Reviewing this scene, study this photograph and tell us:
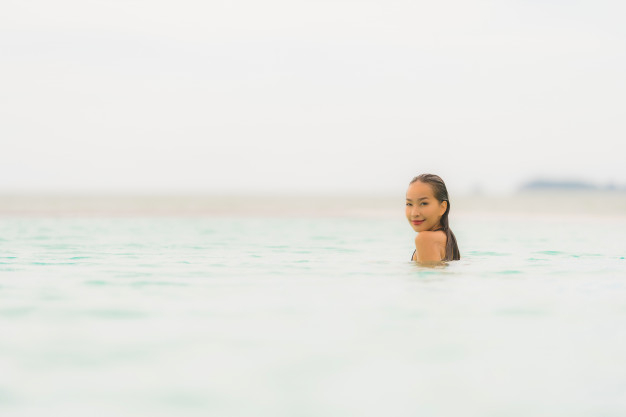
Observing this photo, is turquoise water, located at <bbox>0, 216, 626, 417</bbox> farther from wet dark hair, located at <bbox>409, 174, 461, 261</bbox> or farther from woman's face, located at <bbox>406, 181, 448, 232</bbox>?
woman's face, located at <bbox>406, 181, 448, 232</bbox>

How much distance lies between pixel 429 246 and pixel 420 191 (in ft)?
2.05

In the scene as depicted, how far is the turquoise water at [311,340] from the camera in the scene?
3041mm

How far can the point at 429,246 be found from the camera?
731 cm

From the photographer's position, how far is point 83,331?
428cm

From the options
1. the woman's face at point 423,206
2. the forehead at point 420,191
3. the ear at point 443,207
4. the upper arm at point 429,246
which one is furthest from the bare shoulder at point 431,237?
the forehead at point 420,191

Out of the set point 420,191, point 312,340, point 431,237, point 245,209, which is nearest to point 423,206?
point 420,191

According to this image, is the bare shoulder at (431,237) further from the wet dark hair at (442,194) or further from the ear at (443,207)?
the ear at (443,207)

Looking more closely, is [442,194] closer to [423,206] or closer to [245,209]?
[423,206]

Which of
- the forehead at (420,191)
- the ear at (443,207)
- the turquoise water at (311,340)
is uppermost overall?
the forehead at (420,191)

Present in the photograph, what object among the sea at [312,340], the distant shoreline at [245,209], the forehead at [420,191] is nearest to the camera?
the sea at [312,340]

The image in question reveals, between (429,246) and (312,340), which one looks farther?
(429,246)

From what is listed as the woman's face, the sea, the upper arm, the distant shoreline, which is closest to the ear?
the woman's face

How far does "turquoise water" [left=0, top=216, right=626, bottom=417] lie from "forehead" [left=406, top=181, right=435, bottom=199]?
2.62ft

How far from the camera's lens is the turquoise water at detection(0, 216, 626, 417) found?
9.98 feet
